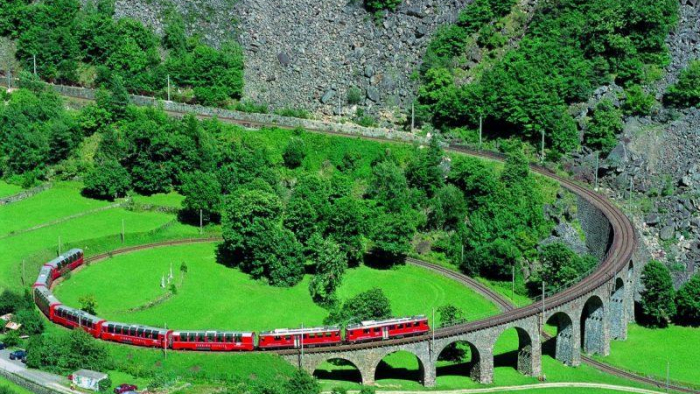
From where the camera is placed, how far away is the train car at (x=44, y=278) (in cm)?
16238

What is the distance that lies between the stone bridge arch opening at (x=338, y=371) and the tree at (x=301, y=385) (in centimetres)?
796

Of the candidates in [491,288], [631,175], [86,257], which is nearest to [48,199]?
[86,257]

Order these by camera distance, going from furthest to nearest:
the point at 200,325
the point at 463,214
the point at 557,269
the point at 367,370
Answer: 1. the point at 463,214
2. the point at 557,269
3. the point at 200,325
4. the point at 367,370

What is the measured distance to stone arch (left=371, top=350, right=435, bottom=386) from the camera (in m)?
148

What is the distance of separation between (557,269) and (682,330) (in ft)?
57.9

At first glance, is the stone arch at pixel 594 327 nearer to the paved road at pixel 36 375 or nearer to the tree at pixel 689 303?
the tree at pixel 689 303

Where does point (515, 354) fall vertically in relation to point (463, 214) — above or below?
below

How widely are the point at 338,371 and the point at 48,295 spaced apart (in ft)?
113

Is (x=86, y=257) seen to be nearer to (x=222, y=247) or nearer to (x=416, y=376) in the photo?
(x=222, y=247)

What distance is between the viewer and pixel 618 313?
170500mm

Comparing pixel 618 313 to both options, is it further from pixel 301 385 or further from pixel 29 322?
pixel 29 322

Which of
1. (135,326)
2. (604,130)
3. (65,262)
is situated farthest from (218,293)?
(604,130)

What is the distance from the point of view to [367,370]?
146 metres

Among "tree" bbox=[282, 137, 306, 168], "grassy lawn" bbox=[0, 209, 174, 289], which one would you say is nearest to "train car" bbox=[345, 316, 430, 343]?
"grassy lawn" bbox=[0, 209, 174, 289]
